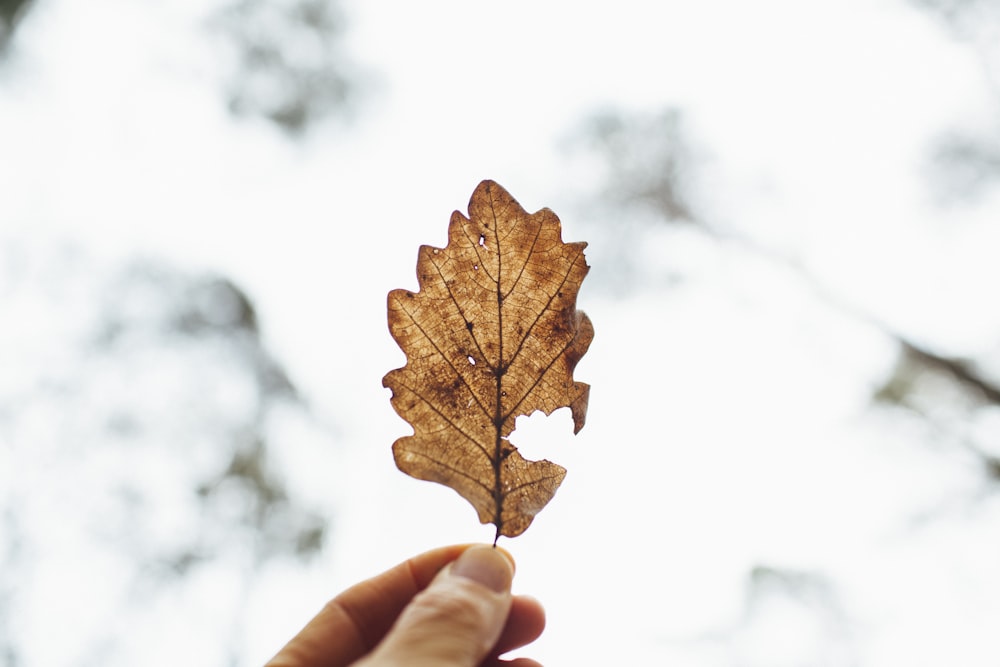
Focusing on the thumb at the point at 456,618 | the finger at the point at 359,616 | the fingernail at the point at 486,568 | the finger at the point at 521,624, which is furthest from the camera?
the finger at the point at 521,624

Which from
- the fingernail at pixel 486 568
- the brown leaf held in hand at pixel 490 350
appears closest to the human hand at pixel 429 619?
the fingernail at pixel 486 568

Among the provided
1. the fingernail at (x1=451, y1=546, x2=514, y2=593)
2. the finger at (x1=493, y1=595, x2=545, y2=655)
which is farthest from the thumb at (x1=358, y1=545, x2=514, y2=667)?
the finger at (x1=493, y1=595, x2=545, y2=655)

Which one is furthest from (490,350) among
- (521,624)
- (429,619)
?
(521,624)

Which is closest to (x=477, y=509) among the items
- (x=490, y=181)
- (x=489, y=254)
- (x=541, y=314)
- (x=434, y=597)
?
(x=434, y=597)

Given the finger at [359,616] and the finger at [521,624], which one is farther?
the finger at [521,624]

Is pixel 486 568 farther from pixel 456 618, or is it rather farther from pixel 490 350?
pixel 490 350

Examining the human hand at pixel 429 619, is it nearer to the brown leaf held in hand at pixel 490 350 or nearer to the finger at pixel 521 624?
the finger at pixel 521 624

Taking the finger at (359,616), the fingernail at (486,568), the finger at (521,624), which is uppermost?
the fingernail at (486,568)

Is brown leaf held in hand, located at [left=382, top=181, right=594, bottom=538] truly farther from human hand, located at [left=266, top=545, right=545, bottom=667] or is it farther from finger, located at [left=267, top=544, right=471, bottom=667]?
finger, located at [left=267, top=544, right=471, bottom=667]

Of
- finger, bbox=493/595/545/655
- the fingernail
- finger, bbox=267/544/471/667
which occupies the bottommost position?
finger, bbox=493/595/545/655
